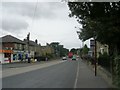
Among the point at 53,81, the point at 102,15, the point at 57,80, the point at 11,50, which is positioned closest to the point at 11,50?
the point at 11,50

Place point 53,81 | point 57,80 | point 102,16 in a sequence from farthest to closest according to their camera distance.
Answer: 1. point 57,80
2. point 53,81
3. point 102,16

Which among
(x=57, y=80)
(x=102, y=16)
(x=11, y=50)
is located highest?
(x=102, y=16)

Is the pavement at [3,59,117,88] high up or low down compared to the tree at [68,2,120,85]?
down

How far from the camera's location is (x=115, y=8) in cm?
1880

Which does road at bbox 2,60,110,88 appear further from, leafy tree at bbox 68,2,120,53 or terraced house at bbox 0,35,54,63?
terraced house at bbox 0,35,54,63

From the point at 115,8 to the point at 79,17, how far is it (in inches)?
128

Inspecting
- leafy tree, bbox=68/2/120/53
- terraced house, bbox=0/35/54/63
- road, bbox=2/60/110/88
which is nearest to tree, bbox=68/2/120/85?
leafy tree, bbox=68/2/120/53

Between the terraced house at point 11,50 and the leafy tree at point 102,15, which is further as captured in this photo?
the terraced house at point 11,50

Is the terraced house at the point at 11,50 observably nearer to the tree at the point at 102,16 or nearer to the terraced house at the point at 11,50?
the terraced house at the point at 11,50

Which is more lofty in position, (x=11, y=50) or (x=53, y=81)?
(x=11, y=50)

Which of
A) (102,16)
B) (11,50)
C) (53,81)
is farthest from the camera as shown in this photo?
(11,50)

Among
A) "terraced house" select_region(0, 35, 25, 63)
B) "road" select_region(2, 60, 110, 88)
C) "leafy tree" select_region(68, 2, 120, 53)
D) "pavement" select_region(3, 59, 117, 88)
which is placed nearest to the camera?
"road" select_region(2, 60, 110, 88)

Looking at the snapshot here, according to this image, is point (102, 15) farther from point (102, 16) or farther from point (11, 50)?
point (11, 50)

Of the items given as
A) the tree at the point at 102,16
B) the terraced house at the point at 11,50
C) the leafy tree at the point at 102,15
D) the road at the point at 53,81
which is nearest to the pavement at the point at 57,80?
the road at the point at 53,81
